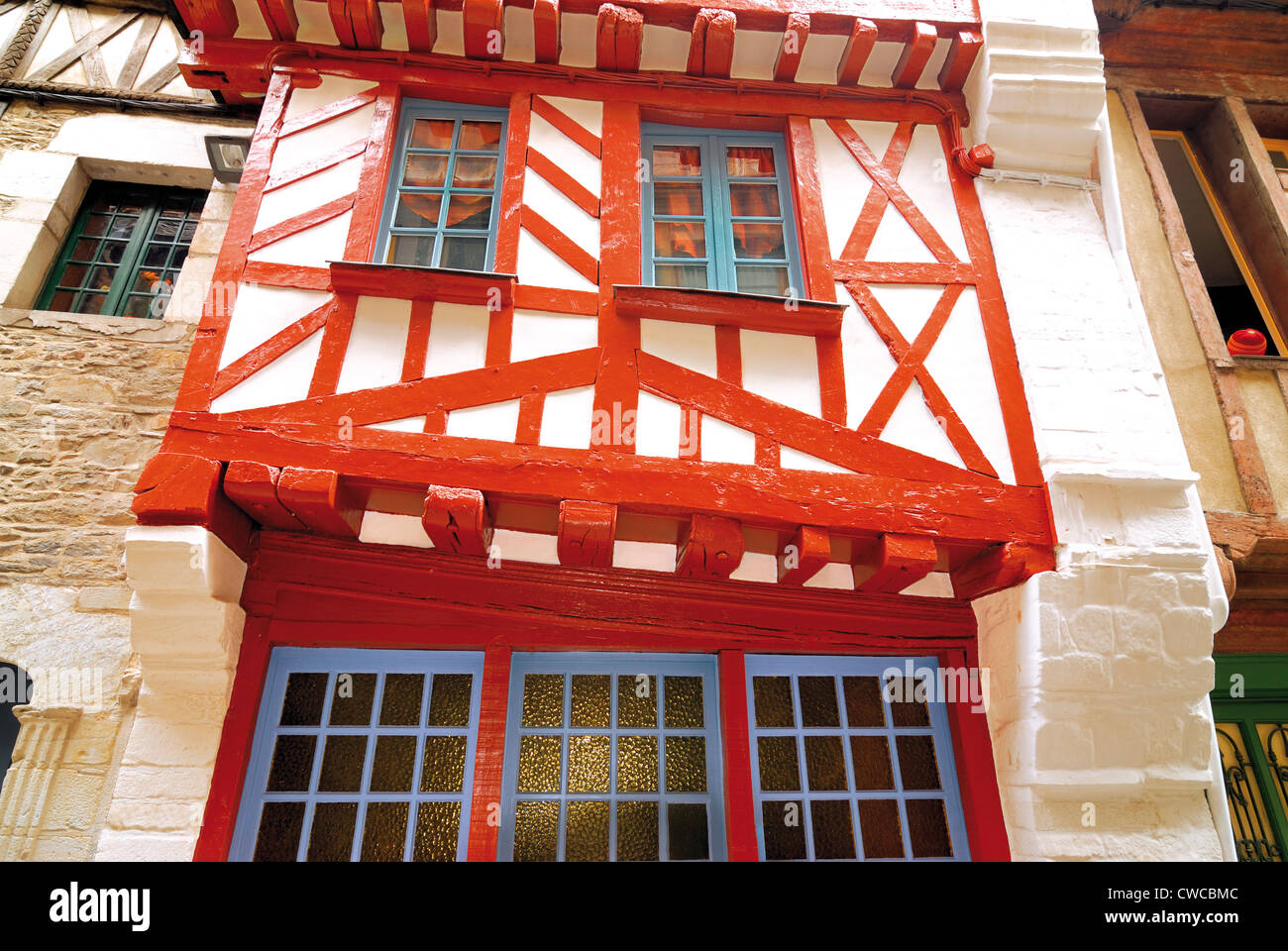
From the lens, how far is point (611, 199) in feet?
12.8

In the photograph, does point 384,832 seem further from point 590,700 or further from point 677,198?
point 677,198

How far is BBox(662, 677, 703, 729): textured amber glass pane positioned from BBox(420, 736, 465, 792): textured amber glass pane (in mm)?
892

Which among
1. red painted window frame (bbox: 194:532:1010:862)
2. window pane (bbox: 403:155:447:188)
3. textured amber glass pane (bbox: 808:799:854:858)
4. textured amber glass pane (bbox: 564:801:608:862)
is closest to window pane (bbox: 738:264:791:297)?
red painted window frame (bbox: 194:532:1010:862)

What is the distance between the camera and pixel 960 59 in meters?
4.27

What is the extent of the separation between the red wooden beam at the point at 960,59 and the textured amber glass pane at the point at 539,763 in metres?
4.08

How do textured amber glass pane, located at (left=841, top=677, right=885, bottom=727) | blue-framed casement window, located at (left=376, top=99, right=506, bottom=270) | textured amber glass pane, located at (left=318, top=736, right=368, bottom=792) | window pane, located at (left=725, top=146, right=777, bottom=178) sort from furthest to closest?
window pane, located at (left=725, top=146, right=777, bottom=178) < blue-framed casement window, located at (left=376, top=99, right=506, bottom=270) < textured amber glass pane, located at (left=841, top=677, right=885, bottom=727) < textured amber glass pane, located at (left=318, top=736, right=368, bottom=792)

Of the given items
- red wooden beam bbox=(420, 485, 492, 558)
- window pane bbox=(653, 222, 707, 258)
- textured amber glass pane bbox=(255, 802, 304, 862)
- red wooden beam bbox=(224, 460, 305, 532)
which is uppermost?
window pane bbox=(653, 222, 707, 258)

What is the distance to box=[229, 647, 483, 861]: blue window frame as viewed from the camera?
10.3 feet

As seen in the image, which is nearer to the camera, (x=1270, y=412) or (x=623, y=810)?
(x=623, y=810)

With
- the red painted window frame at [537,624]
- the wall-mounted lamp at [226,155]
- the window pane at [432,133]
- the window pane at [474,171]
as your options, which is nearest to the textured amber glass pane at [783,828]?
the red painted window frame at [537,624]

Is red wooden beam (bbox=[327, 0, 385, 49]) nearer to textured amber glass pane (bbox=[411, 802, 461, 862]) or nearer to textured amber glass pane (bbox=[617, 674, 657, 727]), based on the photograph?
textured amber glass pane (bbox=[617, 674, 657, 727])
